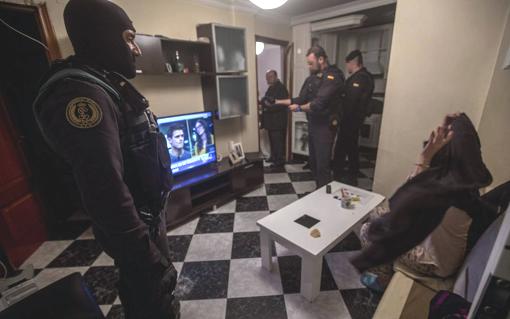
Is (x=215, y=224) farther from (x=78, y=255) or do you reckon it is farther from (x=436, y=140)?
(x=436, y=140)

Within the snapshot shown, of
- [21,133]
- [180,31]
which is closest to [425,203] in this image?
[180,31]

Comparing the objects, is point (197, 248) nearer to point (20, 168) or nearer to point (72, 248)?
point (72, 248)

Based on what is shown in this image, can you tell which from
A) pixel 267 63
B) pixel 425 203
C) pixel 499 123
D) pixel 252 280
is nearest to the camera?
pixel 425 203

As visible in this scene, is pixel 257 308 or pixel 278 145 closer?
pixel 257 308

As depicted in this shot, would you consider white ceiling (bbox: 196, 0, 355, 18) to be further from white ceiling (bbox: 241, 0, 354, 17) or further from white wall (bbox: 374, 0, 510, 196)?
white wall (bbox: 374, 0, 510, 196)

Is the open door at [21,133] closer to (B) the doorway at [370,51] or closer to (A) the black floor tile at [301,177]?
(A) the black floor tile at [301,177]

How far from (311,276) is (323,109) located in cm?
158

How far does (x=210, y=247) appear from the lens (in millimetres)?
1790

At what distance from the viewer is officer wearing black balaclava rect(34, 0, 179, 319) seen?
0.66m

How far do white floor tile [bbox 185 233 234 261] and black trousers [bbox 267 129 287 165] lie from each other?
176 centimetres

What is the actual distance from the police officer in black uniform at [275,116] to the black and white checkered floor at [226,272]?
4.53 ft

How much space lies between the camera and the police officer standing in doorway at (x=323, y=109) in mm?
2207

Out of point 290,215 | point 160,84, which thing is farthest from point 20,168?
point 290,215

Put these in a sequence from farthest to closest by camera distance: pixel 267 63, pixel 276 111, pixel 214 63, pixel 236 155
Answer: pixel 267 63, pixel 276 111, pixel 236 155, pixel 214 63
